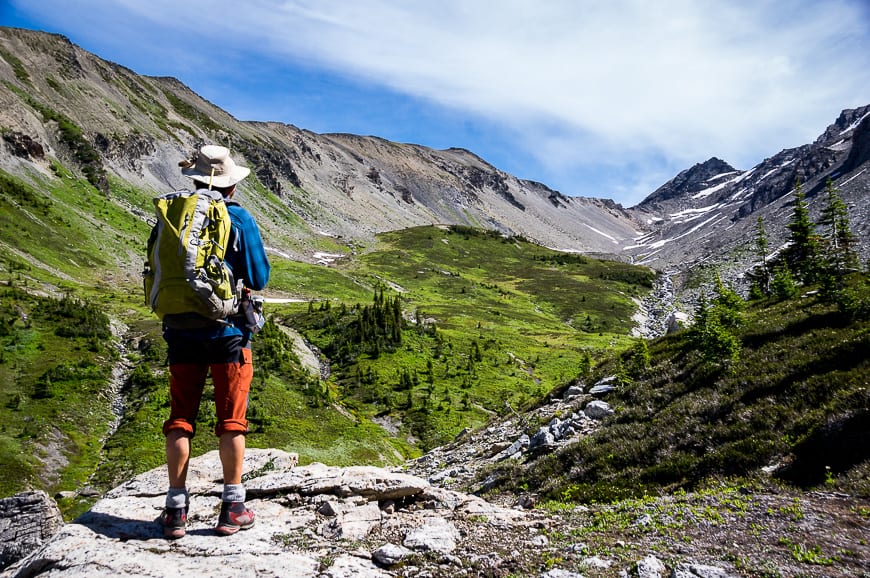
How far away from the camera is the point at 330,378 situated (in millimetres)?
41406

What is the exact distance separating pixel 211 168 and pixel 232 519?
4.76 meters

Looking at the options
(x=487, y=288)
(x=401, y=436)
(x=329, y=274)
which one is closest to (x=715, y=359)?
(x=401, y=436)

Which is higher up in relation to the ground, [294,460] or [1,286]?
[1,286]

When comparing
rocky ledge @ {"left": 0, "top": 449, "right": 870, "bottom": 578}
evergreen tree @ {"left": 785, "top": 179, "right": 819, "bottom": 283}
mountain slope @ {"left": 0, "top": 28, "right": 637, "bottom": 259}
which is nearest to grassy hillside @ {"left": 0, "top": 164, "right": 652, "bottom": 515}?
mountain slope @ {"left": 0, "top": 28, "right": 637, "bottom": 259}

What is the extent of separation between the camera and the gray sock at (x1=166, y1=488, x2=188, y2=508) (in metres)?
5.89

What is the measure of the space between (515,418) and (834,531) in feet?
57.5

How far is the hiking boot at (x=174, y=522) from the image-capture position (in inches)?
229

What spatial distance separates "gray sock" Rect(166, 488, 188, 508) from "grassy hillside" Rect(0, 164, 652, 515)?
15.6 m

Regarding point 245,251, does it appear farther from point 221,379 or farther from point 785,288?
point 785,288

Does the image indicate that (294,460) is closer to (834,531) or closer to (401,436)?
(834,531)

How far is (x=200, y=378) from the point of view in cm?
623

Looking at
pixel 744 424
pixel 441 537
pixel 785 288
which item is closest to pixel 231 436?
pixel 441 537

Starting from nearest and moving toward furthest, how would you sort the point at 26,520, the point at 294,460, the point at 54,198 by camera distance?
the point at 26,520 → the point at 294,460 → the point at 54,198

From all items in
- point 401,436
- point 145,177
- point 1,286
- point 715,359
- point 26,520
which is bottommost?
point 401,436
